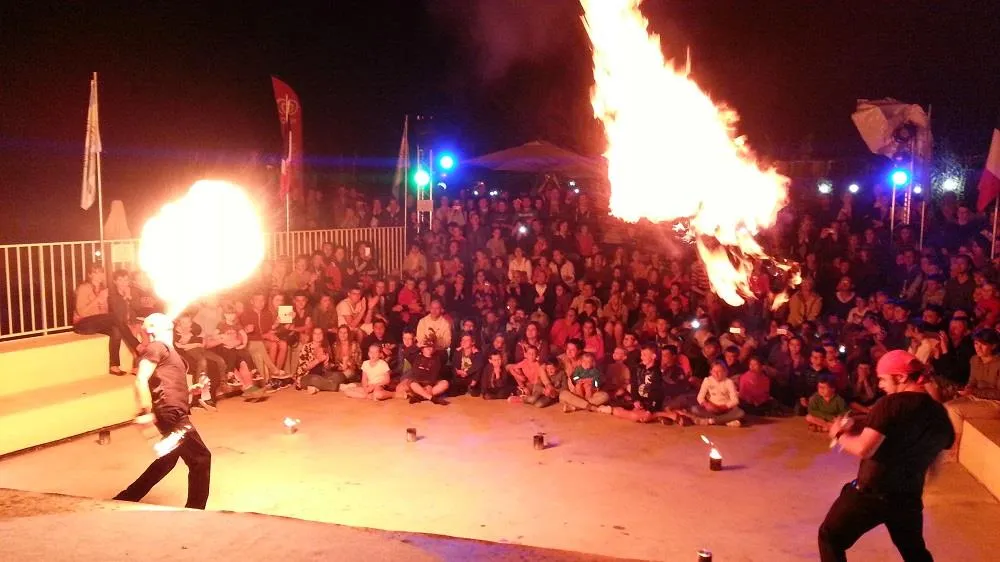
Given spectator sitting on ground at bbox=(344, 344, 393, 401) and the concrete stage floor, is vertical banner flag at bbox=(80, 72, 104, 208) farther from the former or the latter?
spectator sitting on ground at bbox=(344, 344, 393, 401)

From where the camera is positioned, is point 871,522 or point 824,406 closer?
point 871,522

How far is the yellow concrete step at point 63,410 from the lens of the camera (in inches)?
343

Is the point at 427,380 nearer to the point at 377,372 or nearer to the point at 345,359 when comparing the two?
the point at 377,372

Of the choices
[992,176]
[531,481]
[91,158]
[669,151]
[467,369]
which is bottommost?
[531,481]

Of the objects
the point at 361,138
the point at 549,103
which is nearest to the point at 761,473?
the point at 361,138

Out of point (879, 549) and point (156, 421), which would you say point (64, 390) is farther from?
point (879, 549)

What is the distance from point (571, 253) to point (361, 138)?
9.78 meters

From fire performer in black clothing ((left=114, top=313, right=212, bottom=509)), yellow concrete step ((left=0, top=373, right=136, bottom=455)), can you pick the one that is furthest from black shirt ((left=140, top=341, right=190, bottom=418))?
yellow concrete step ((left=0, top=373, right=136, bottom=455))

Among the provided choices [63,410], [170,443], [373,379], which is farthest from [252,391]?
[170,443]

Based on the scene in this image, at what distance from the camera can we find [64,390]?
968 centimetres

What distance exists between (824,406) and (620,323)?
2.96 meters

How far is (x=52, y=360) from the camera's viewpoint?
9859 mm

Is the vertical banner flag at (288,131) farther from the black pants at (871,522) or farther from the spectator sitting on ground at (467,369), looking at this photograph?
the black pants at (871,522)

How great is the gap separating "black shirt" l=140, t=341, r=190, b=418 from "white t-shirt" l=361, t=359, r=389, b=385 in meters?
4.67
